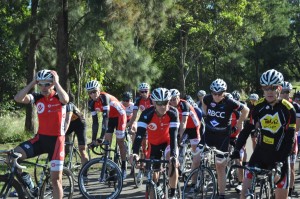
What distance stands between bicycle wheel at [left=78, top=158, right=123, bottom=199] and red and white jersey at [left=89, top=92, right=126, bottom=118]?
1.25m

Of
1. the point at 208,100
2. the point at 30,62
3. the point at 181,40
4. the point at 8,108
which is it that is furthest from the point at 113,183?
the point at 181,40

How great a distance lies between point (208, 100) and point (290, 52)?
4653cm

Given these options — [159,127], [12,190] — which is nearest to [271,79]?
[159,127]

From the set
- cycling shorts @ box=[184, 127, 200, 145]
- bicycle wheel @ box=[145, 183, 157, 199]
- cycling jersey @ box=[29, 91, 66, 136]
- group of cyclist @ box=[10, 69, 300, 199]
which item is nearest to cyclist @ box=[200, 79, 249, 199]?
group of cyclist @ box=[10, 69, 300, 199]

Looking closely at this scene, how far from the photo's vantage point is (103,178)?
812 centimetres

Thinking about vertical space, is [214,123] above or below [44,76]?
below

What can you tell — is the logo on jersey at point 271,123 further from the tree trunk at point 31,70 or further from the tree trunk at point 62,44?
the tree trunk at point 31,70

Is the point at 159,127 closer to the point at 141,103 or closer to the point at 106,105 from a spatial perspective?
the point at 106,105

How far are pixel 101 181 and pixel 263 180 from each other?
3460 mm

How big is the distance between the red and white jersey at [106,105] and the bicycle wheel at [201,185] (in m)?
2.40

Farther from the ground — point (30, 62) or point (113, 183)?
point (30, 62)

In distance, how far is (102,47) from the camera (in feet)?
44.3

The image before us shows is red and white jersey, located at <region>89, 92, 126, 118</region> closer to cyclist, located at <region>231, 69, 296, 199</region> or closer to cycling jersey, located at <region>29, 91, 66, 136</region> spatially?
cycling jersey, located at <region>29, 91, 66, 136</region>

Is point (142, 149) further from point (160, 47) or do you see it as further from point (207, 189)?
point (160, 47)
